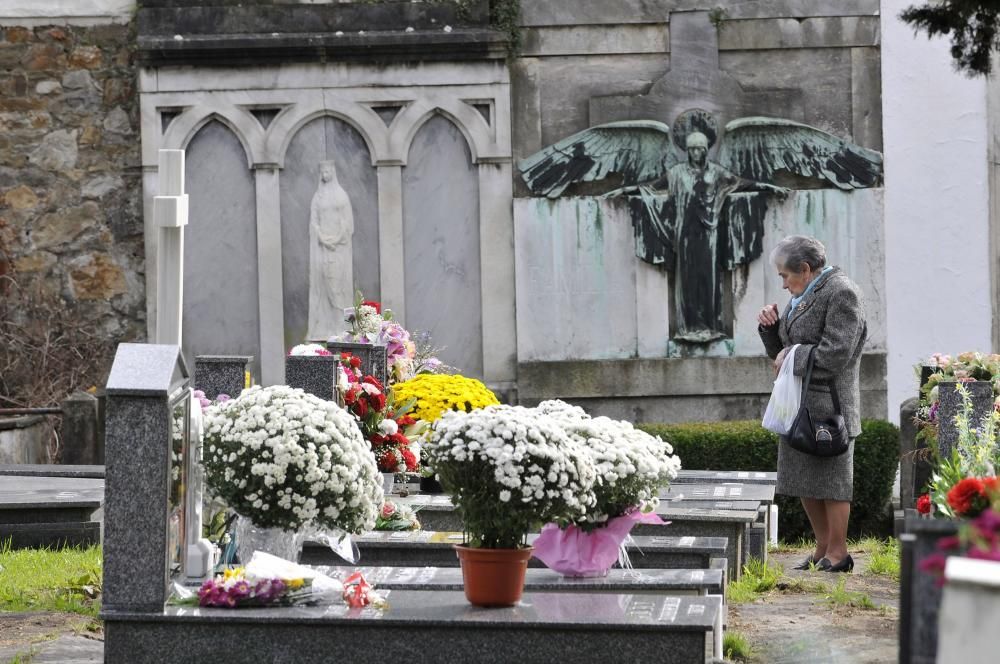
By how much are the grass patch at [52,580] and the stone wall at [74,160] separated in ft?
15.0

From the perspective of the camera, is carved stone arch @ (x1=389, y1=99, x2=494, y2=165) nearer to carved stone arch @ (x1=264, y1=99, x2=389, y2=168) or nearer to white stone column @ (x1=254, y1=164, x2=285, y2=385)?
carved stone arch @ (x1=264, y1=99, x2=389, y2=168)

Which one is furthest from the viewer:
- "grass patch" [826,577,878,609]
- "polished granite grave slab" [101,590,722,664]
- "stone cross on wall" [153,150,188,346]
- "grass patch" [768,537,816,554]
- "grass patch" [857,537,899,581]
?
"grass patch" [768,537,816,554]

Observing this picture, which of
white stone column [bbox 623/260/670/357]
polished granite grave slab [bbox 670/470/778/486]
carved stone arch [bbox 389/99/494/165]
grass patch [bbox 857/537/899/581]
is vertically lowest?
grass patch [bbox 857/537/899/581]

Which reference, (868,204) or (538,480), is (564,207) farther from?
(538,480)

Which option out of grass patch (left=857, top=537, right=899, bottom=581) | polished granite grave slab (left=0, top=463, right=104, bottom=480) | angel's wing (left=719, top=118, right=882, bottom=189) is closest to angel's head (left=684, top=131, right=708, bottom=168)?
angel's wing (left=719, top=118, right=882, bottom=189)

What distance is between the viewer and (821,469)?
700 cm

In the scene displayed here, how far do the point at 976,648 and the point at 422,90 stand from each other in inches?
400

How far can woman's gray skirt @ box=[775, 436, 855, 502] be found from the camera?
22.9 feet

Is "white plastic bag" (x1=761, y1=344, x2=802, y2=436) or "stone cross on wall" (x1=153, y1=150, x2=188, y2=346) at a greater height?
"stone cross on wall" (x1=153, y1=150, x2=188, y2=346)

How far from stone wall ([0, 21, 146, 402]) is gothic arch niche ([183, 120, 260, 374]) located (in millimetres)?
433

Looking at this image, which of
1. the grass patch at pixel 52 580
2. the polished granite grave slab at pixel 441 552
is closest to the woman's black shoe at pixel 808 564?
the polished granite grave slab at pixel 441 552

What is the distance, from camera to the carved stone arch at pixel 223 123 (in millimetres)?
12258

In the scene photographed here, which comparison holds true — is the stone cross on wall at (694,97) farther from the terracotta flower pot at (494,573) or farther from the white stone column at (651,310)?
the terracotta flower pot at (494,573)

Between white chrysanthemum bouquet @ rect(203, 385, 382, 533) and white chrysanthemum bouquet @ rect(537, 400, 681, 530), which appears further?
white chrysanthemum bouquet @ rect(203, 385, 382, 533)
